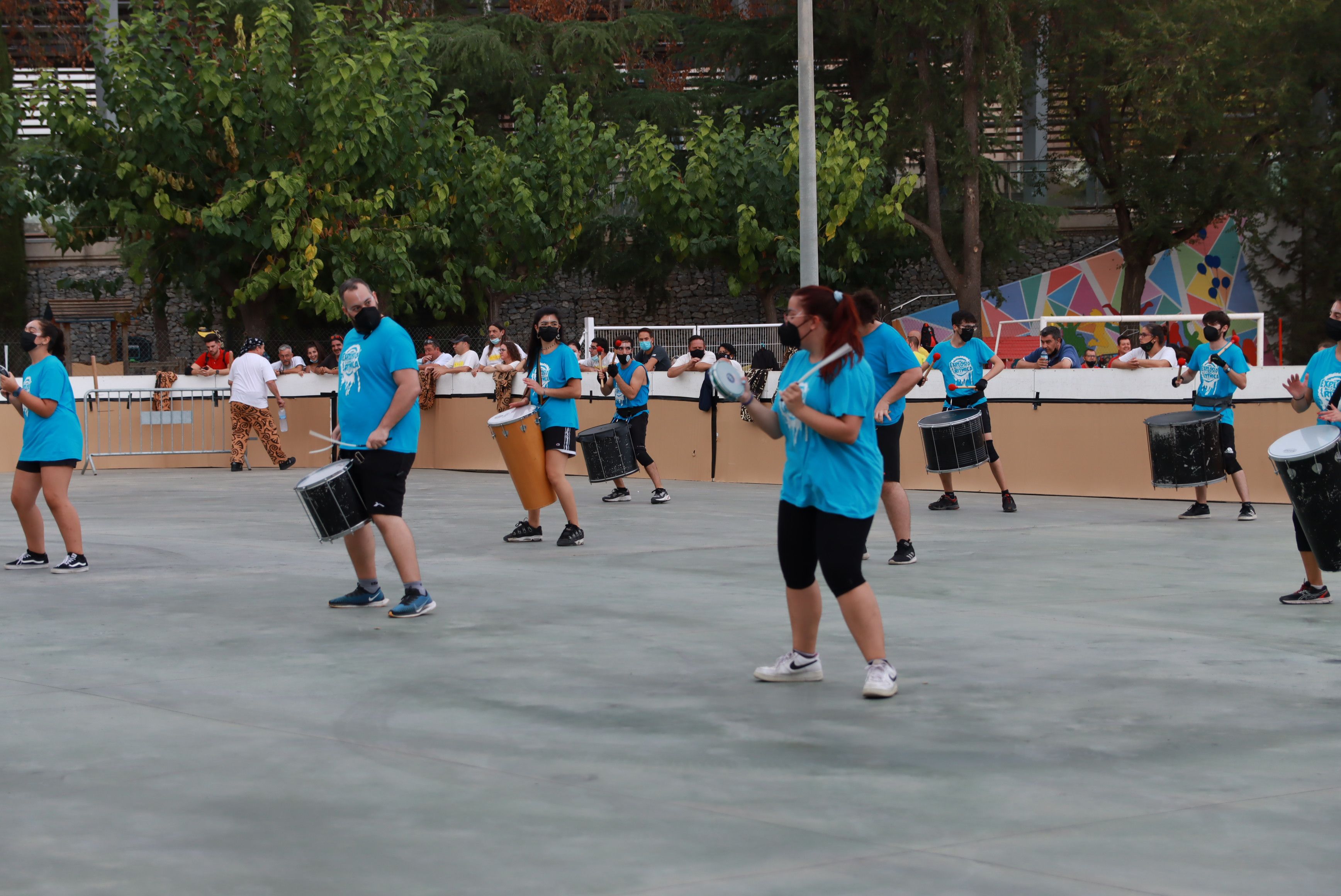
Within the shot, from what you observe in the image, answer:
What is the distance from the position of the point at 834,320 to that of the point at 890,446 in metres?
4.19

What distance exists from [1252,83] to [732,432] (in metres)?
14.3

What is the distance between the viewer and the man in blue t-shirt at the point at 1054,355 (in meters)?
17.1

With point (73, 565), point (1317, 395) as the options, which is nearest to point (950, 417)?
point (1317, 395)

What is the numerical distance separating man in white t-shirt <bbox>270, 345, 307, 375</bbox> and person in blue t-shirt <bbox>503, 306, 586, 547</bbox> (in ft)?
38.1

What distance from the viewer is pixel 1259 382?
1484 cm

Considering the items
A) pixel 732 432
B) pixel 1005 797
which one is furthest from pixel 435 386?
pixel 1005 797

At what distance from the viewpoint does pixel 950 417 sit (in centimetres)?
1375

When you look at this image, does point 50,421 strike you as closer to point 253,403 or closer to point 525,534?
point 525,534

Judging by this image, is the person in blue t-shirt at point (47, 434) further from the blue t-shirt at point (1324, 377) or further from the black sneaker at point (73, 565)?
the blue t-shirt at point (1324, 377)

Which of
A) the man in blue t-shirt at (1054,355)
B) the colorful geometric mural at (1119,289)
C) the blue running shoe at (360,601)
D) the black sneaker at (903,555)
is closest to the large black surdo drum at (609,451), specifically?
the black sneaker at (903,555)

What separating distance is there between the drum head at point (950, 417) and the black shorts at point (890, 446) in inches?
125

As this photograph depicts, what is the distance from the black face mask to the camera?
8.34 m

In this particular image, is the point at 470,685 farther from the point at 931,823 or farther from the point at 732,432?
the point at 732,432

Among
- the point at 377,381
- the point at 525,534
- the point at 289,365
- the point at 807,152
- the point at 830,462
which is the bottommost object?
the point at 525,534
